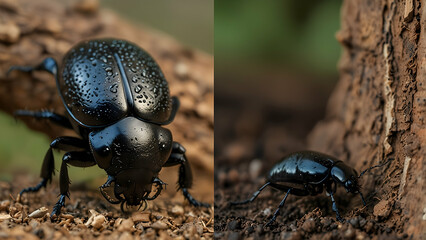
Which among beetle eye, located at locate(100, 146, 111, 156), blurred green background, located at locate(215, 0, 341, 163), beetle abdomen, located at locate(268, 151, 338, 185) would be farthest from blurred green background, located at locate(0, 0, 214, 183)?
beetle abdomen, located at locate(268, 151, 338, 185)

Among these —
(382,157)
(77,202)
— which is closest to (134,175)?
(77,202)

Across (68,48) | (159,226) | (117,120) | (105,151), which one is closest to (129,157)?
(105,151)

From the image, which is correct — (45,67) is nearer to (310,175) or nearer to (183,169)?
(183,169)

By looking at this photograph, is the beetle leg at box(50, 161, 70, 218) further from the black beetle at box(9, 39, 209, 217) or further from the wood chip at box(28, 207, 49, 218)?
the wood chip at box(28, 207, 49, 218)

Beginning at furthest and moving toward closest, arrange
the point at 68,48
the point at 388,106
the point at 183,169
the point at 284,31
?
the point at 284,31 < the point at 68,48 < the point at 183,169 < the point at 388,106

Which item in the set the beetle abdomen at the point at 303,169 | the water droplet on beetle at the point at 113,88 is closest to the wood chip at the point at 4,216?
the water droplet on beetle at the point at 113,88

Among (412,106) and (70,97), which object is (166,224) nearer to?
(70,97)
